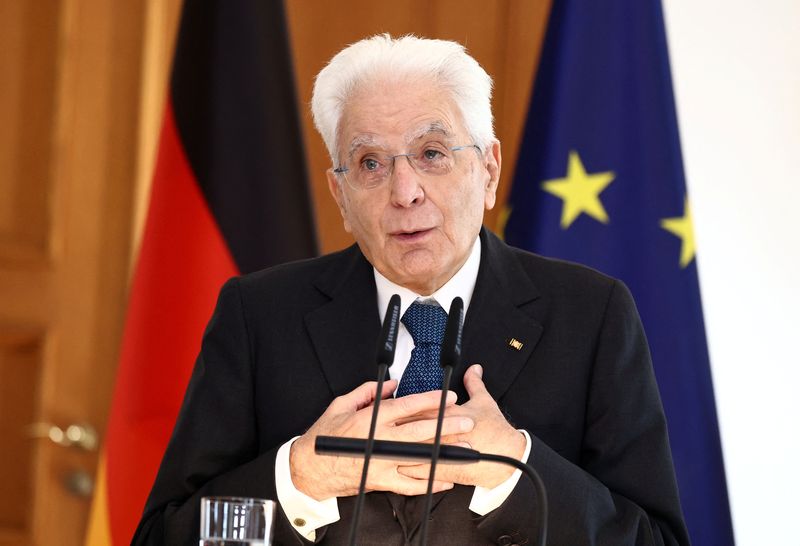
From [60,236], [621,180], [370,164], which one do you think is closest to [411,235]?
[370,164]

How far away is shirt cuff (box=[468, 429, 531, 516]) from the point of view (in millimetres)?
1691

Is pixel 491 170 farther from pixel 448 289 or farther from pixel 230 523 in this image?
pixel 230 523

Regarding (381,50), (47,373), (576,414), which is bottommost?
(47,373)

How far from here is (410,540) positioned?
5.98ft

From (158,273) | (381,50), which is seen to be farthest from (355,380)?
(158,273)

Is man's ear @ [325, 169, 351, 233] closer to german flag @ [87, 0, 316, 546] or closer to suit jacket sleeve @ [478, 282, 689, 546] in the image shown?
suit jacket sleeve @ [478, 282, 689, 546]

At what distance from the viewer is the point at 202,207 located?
316 cm

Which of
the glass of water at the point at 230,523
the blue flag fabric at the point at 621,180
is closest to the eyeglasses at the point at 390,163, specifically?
the glass of water at the point at 230,523

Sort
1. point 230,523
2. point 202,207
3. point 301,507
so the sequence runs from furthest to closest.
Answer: point 202,207, point 301,507, point 230,523

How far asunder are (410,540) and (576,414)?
1.36ft

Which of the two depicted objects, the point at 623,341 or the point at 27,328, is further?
the point at 27,328

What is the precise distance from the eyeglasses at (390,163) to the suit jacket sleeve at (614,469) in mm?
437

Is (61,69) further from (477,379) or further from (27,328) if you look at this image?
(477,379)

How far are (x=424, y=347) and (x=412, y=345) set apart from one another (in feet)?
0.17
